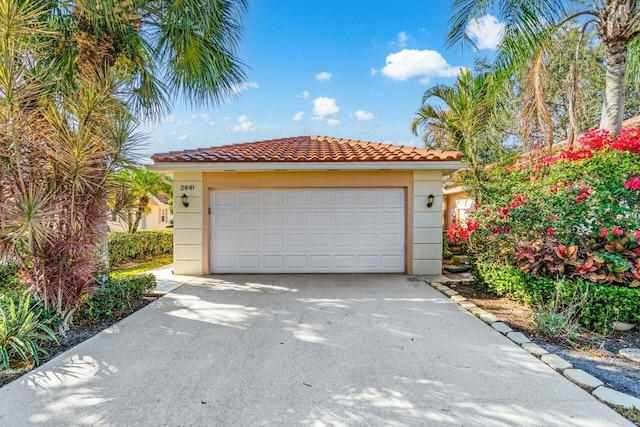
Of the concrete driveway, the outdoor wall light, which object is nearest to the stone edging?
the concrete driveway

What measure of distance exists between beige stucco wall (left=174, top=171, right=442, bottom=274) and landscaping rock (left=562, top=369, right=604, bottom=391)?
520 centimetres

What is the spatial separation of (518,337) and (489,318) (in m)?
0.78

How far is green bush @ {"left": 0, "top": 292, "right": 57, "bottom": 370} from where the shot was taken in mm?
3754

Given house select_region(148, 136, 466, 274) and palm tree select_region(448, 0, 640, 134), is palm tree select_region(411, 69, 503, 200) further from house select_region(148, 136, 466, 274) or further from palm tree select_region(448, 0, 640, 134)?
house select_region(148, 136, 466, 274)

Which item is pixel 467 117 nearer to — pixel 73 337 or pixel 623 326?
pixel 623 326

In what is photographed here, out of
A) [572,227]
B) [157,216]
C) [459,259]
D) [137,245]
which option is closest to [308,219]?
[459,259]

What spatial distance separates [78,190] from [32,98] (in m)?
1.36

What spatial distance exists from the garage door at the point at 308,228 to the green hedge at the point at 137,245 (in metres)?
4.55

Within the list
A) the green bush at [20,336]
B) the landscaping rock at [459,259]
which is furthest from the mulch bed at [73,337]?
the landscaping rock at [459,259]

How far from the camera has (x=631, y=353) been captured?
4059 mm

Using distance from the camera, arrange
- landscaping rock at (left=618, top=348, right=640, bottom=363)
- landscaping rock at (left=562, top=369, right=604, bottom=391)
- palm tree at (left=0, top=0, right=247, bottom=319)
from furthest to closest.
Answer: palm tree at (left=0, top=0, right=247, bottom=319)
landscaping rock at (left=618, top=348, right=640, bottom=363)
landscaping rock at (left=562, top=369, right=604, bottom=391)

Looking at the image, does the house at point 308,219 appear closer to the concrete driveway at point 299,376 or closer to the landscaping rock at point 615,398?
the concrete driveway at point 299,376

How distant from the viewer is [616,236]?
5.14 meters

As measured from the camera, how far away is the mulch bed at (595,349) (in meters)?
3.45
